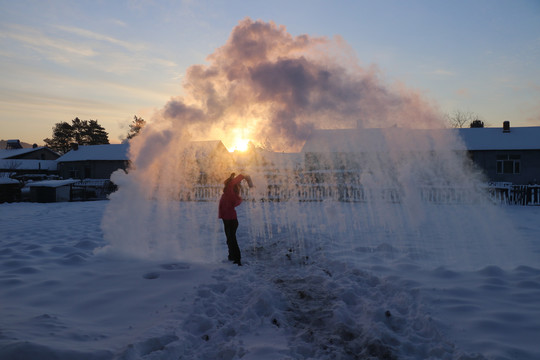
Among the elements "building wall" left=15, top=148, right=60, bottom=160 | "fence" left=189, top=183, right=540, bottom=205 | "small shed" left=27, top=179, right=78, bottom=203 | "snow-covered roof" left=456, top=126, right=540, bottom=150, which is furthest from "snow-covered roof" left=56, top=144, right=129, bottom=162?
"snow-covered roof" left=456, top=126, right=540, bottom=150

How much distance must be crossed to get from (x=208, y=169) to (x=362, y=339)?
33.6m

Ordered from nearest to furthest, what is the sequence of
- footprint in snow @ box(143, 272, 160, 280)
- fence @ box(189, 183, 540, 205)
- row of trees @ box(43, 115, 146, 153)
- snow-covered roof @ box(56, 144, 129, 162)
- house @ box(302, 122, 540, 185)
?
footprint in snow @ box(143, 272, 160, 280), fence @ box(189, 183, 540, 205), house @ box(302, 122, 540, 185), snow-covered roof @ box(56, 144, 129, 162), row of trees @ box(43, 115, 146, 153)

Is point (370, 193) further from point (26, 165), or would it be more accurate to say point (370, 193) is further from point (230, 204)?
point (26, 165)

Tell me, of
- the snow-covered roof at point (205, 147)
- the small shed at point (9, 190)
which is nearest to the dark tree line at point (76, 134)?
the snow-covered roof at point (205, 147)

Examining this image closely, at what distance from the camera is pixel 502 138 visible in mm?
32469

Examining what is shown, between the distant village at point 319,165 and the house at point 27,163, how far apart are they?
0.53 feet

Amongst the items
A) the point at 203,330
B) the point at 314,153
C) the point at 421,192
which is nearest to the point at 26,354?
the point at 203,330

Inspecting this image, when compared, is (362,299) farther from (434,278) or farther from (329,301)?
(434,278)

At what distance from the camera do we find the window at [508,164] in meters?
30.9

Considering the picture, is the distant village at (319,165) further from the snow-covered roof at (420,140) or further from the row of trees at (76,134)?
the row of trees at (76,134)

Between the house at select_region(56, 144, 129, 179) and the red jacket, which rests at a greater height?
the house at select_region(56, 144, 129, 179)

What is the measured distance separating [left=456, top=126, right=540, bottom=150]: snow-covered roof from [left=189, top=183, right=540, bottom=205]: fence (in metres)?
15.5

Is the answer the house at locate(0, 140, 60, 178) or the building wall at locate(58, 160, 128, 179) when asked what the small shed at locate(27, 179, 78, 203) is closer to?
the building wall at locate(58, 160, 128, 179)

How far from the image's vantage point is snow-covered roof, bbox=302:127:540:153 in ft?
103
